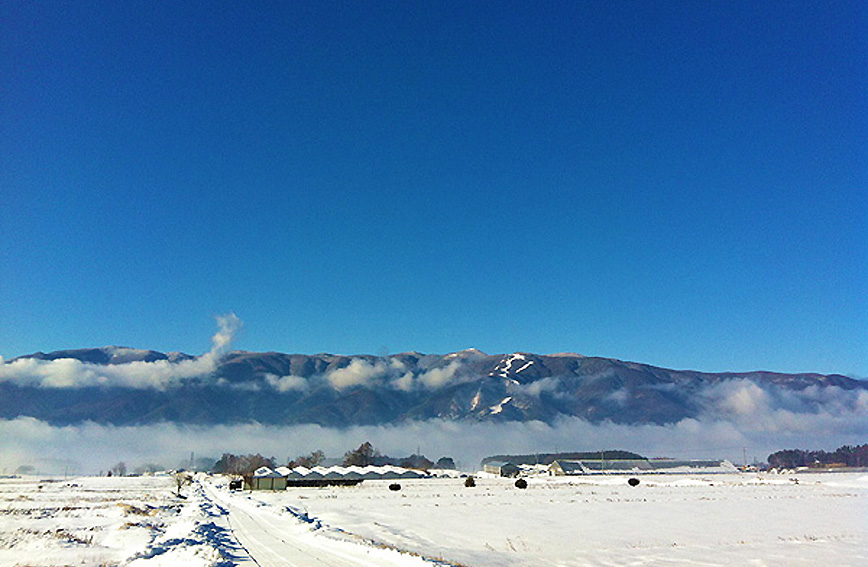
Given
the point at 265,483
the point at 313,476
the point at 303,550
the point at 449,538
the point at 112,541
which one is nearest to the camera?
the point at 303,550

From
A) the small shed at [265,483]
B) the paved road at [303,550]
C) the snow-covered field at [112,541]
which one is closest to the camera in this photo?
the paved road at [303,550]

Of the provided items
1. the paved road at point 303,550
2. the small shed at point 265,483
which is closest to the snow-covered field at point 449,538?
the paved road at point 303,550

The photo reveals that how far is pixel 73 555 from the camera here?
26625 millimetres

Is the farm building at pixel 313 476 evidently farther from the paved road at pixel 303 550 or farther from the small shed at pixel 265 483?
the paved road at pixel 303 550

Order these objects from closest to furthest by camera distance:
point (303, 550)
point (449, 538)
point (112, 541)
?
1. point (303, 550)
2. point (112, 541)
3. point (449, 538)

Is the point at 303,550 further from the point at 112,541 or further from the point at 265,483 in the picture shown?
the point at 265,483

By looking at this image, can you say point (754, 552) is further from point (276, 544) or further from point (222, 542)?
point (222, 542)

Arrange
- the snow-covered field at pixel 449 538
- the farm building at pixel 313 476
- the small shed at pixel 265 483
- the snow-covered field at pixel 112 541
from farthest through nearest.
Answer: the farm building at pixel 313 476
the small shed at pixel 265 483
the snow-covered field at pixel 449 538
the snow-covered field at pixel 112 541

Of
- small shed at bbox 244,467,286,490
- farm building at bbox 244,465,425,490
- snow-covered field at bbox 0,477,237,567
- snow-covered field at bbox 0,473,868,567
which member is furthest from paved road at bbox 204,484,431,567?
farm building at bbox 244,465,425,490

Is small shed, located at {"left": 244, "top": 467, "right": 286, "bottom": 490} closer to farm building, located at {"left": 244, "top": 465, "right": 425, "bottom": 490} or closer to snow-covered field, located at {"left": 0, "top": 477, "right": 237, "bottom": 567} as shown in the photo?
farm building, located at {"left": 244, "top": 465, "right": 425, "bottom": 490}

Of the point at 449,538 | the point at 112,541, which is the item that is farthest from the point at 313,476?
the point at 112,541

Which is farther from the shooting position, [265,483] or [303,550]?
[265,483]

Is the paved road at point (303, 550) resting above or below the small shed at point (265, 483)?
above

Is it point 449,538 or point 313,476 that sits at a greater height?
point 449,538
